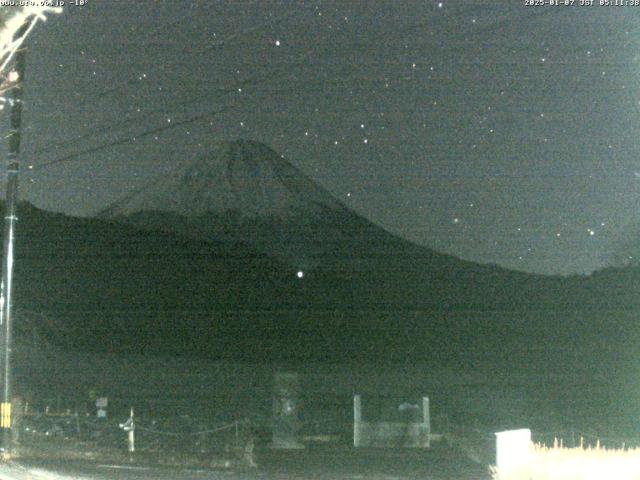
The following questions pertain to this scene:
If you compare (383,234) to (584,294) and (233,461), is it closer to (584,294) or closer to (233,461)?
(584,294)

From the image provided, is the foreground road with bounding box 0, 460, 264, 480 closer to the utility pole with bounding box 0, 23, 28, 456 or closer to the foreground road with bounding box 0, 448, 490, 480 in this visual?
the foreground road with bounding box 0, 448, 490, 480

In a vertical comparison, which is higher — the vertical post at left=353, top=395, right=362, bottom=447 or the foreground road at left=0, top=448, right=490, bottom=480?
the vertical post at left=353, top=395, right=362, bottom=447

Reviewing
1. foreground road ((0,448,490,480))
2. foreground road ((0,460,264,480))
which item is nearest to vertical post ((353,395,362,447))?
foreground road ((0,448,490,480))

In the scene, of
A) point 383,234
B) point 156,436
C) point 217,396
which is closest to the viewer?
point 156,436

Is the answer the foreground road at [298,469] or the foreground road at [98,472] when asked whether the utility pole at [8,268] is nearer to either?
the foreground road at [298,469]

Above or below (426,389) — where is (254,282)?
above

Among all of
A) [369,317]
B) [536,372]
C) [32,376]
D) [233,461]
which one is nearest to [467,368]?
[536,372]

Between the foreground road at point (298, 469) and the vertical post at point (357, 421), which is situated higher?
the vertical post at point (357, 421)

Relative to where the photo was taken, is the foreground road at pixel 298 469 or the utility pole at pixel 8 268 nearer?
the foreground road at pixel 298 469

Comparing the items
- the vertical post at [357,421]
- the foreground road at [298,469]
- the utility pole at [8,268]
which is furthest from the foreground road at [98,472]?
the vertical post at [357,421]

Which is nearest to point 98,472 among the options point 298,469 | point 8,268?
point 298,469

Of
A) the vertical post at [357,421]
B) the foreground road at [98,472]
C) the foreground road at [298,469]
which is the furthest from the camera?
the vertical post at [357,421]
